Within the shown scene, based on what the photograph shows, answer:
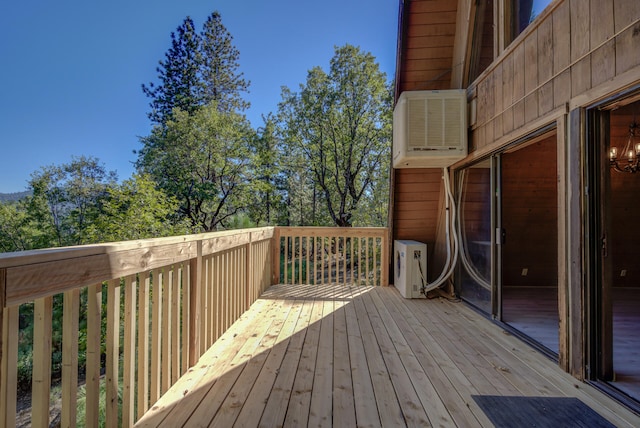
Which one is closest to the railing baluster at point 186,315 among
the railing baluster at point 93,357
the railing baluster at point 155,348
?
the railing baluster at point 155,348

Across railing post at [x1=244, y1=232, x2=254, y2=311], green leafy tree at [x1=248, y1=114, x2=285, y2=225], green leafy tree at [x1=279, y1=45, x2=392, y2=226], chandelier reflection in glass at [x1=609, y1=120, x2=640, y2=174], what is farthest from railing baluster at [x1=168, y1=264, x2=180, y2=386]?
green leafy tree at [x1=248, y1=114, x2=285, y2=225]

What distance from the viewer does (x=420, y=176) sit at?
4445mm

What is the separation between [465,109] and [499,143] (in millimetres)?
817

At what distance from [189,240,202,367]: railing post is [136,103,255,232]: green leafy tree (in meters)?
9.41

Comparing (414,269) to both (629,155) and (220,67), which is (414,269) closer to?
(629,155)

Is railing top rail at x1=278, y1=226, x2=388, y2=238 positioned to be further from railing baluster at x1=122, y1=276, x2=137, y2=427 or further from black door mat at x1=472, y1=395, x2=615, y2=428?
railing baluster at x1=122, y1=276, x2=137, y2=427

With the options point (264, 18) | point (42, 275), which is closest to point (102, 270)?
point (42, 275)

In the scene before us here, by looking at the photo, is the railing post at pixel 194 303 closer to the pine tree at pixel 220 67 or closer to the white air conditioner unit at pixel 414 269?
the white air conditioner unit at pixel 414 269

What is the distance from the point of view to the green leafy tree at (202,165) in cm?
1109

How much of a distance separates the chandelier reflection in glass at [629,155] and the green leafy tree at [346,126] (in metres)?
7.07

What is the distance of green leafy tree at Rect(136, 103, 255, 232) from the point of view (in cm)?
1109

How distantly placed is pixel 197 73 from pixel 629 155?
51.2ft

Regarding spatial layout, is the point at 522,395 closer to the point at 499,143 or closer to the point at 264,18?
the point at 499,143

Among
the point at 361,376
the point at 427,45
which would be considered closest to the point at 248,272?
the point at 361,376
